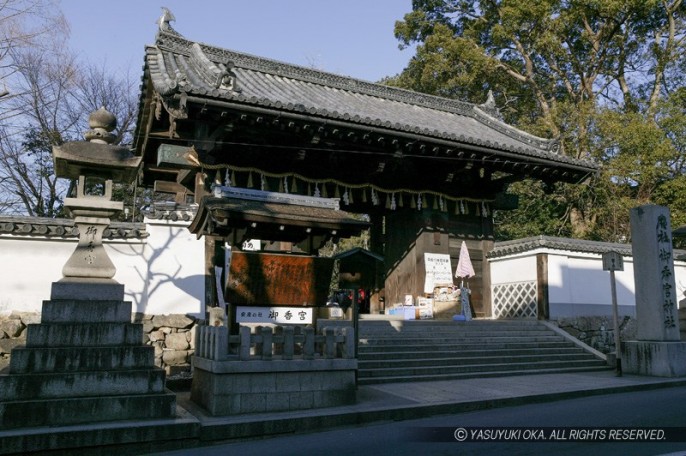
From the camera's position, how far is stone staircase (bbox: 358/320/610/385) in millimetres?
11070

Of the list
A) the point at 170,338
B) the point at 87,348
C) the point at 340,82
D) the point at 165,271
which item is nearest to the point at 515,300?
the point at 340,82

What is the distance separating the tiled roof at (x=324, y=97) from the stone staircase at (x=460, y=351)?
15.4 feet

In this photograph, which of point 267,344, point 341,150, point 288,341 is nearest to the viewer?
point 267,344

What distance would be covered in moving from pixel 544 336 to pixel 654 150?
451 inches

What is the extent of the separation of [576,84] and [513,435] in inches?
1015

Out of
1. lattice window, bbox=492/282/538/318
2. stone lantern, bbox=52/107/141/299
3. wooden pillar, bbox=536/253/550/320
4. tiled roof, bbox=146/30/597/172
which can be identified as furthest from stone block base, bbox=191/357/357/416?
lattice window, bbox=492/282/538/318

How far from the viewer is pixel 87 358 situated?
23.4ft

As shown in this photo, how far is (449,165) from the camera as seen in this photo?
15484 millimetres

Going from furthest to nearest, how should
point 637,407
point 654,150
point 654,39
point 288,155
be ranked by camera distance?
point 654,39
point 654,150
point 288,155
point 637,407

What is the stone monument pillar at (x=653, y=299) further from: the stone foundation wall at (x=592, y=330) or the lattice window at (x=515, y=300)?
the lattice window at (x=515, y=300)

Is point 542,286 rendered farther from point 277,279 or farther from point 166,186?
point 166,186

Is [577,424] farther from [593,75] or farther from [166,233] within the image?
[593,75]

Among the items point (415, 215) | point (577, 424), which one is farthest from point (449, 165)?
point (577, 424)

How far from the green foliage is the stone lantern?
17.4 metres
